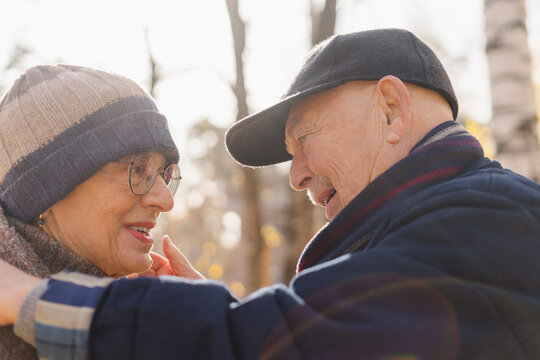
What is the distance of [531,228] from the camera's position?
4.96 feet

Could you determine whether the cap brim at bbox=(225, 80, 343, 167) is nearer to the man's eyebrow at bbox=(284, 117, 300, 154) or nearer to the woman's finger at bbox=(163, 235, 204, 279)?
the man's eyebrow at bbox=(284, 117, 300, 154)

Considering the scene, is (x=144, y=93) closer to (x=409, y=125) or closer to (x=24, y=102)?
(x=24, y=102)

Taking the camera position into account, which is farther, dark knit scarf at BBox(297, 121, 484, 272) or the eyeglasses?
the eyeglasses

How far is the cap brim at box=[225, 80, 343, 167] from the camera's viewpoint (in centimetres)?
234

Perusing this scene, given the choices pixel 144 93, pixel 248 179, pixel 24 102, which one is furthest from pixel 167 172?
pixel 248 179

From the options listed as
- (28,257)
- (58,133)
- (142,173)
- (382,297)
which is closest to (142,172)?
(142,173)

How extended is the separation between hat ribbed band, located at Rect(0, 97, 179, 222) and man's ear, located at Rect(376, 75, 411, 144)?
1.00m

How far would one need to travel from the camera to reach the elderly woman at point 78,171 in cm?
199

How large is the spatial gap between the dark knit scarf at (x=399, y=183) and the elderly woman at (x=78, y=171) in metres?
0.84

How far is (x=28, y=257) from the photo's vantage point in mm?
1918

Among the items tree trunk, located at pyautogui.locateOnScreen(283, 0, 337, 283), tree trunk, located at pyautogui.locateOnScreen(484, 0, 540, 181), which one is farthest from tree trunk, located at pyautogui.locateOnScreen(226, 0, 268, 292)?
tree trunk, located at pyautogui.locateOnScreen(484, 0, 540, 181)

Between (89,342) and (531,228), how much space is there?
1292mm

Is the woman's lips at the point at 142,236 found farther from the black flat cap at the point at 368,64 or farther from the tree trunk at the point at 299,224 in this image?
the tree trunk at the point at 299,224

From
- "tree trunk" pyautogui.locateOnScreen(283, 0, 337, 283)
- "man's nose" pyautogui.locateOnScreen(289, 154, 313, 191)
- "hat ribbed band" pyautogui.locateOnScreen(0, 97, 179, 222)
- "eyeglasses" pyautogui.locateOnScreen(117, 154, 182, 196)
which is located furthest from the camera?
"tree trunk" pyautogui.locateOnScreen(283, 0, 337, 283)
